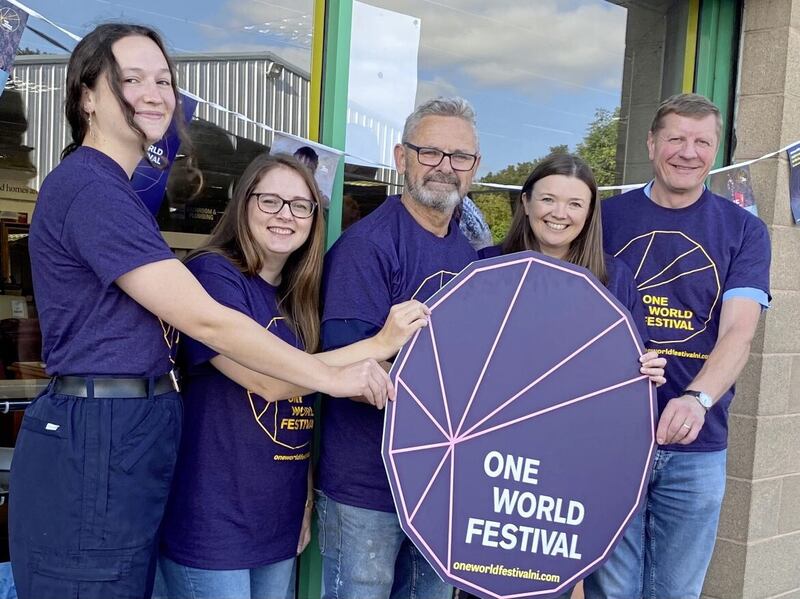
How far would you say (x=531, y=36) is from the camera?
3617 mm

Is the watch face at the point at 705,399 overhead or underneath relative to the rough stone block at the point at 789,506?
overhead

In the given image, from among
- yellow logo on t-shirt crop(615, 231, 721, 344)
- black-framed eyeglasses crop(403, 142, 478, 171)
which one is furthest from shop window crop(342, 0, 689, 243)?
yellow logo on t-shirt crop(615, 231, 721, 344)

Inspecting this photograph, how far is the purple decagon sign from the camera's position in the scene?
191 centimetres

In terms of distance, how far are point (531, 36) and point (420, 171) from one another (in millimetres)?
1702

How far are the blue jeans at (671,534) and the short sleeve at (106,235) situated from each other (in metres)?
1.63

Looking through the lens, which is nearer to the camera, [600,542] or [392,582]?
[600,542]

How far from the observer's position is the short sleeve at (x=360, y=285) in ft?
6.70

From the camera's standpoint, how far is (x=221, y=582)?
1915 mm

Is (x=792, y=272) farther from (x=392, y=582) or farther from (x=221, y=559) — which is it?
(x=221, y=559)

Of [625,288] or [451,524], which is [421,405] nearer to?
[451,524]

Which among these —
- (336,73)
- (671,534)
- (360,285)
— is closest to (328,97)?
(336,73)

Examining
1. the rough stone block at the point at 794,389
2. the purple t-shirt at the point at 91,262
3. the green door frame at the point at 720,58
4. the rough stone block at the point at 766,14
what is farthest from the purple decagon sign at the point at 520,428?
the rough stone block at the point at 766,14

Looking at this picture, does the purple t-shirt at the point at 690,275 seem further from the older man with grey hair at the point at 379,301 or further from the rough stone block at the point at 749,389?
the rough stone block at the point at 749,389

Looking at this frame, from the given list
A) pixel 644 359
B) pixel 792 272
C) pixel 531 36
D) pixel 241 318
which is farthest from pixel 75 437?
pixel 792 272
